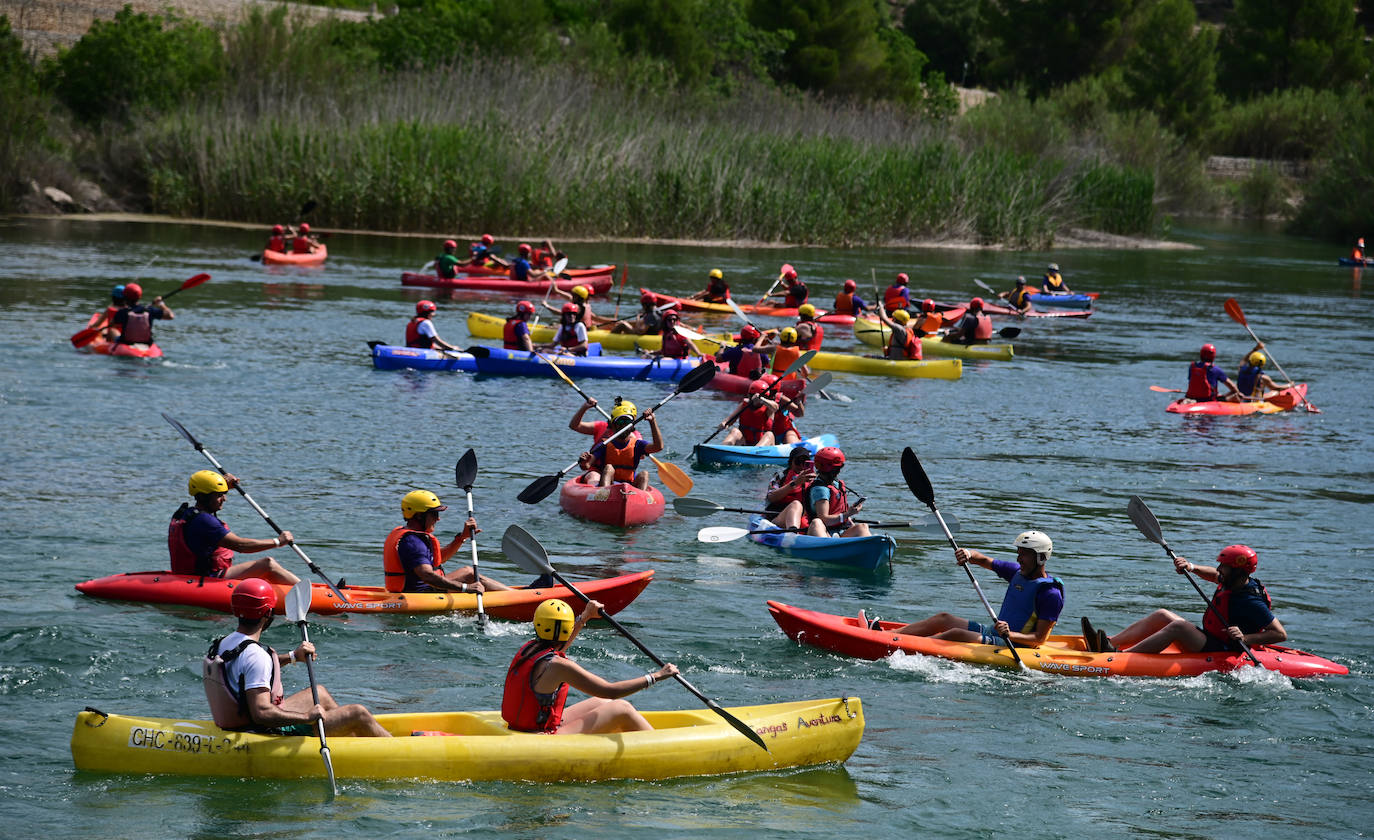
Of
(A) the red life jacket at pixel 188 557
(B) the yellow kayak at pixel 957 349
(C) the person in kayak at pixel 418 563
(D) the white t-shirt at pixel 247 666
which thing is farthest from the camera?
(B) the yellow kayak at pixel 957 349

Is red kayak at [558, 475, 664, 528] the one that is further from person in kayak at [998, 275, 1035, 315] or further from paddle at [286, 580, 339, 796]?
person in kayak at [998, 275, 1035, 315]

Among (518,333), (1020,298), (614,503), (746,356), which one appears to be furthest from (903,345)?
(614,503)

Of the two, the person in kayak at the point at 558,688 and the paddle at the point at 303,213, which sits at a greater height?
the paddle at the point at 303,213

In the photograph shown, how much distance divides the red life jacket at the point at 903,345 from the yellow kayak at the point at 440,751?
54.2ft

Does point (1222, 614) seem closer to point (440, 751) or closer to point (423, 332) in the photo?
point (440, 751)

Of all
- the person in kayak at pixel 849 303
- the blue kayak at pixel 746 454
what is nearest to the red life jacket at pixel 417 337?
the blue kayak at pixel 746 454

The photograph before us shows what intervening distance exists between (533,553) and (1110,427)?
546 inches

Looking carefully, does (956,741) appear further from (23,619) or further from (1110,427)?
(1110,427)

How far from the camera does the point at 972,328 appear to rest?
2705 centimetres

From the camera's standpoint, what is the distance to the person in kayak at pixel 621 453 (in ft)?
48.1

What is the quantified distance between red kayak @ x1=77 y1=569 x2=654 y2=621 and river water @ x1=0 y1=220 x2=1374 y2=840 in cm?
12

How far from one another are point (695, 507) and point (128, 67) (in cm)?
4126

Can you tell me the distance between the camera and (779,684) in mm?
10516

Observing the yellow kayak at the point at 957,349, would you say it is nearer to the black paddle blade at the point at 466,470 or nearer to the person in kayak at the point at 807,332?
the person in kayak at the point at 807,332
